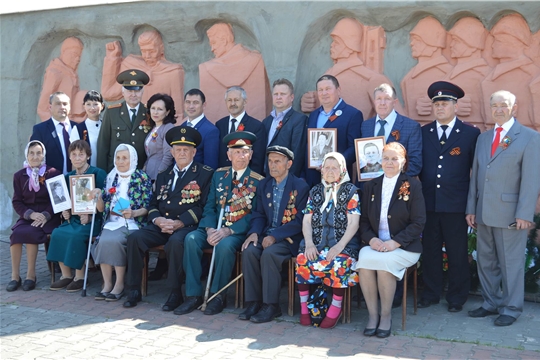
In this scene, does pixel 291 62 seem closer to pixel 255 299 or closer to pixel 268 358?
pixel 255 299

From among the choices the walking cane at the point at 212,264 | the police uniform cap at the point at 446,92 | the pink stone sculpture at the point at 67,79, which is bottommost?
the walking cane at the point at 212,264

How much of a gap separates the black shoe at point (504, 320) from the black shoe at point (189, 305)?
2666 mm

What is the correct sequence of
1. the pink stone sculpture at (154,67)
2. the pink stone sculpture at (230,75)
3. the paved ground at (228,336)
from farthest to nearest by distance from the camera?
the pink stone sculpture at (154,67) < the pink stone sculpture at (230,75) < the paved ground at (228,336)

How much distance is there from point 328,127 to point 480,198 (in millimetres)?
1657

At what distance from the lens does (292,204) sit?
20.1 feet

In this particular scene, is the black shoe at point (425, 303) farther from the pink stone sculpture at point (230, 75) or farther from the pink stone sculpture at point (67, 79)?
the pink stone sculpture at point (67, 79)

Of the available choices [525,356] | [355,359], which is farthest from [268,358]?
[525,356]

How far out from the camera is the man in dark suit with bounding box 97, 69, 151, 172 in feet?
24.1

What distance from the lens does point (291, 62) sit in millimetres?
7762

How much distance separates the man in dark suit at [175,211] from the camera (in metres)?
6.37

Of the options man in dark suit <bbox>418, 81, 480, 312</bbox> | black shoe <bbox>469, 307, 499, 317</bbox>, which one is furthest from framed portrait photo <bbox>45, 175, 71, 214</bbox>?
black shoe <bbox>469, 307, 499, 317</bbox>

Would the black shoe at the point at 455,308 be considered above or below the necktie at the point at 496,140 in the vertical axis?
below

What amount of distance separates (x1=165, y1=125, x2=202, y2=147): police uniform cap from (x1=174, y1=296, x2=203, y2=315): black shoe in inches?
59.1

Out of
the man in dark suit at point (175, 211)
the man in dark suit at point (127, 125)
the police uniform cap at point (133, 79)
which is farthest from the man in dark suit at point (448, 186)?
the police uniform cap at point (133, 79)
